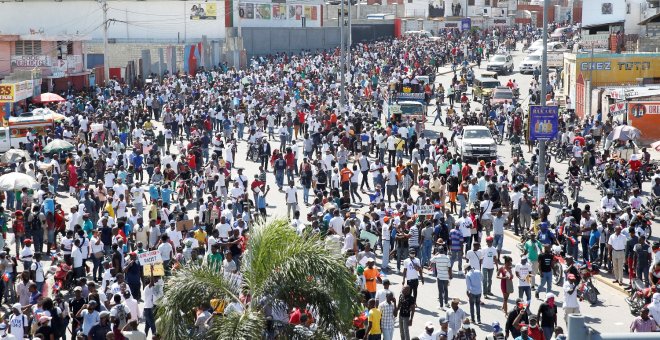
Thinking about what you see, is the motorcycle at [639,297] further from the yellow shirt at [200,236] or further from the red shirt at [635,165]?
the red shirt at [635,165]

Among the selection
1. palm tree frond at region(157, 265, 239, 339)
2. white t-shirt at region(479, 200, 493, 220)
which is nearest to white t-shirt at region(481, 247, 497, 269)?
white t-shirt at region(479, 200, 493, 220)

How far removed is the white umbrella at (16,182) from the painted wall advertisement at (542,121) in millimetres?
11550

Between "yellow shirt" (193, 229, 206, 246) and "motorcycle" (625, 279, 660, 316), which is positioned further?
"yellow shirt" (193, 229, 206, 246)

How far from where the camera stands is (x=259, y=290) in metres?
13.3

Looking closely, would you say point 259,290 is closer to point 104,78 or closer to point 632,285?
point 632,285

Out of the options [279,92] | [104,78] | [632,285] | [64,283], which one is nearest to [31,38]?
[104,78]

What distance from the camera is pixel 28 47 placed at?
55469 mm

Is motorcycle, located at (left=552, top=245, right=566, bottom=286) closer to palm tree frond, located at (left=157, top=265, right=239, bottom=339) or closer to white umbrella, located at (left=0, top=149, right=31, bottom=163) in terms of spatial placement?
palm tree frond, located at (left=157, top=265, right=239, bottom=339)

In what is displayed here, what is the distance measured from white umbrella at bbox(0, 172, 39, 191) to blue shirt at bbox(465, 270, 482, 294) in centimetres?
1222

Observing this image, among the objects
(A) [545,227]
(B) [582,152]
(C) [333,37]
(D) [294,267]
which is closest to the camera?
(D) [294,267]

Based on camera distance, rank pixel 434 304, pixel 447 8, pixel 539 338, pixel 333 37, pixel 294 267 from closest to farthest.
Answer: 1. pixel 294 267
2. pixel 539 338
3. pixel 434 304
4. pixel 333 37
5. pixel 447 8

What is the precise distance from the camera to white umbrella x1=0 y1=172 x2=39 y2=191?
85.4 feet

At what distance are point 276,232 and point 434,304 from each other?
644 cm

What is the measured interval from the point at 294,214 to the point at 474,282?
5.73 meters
